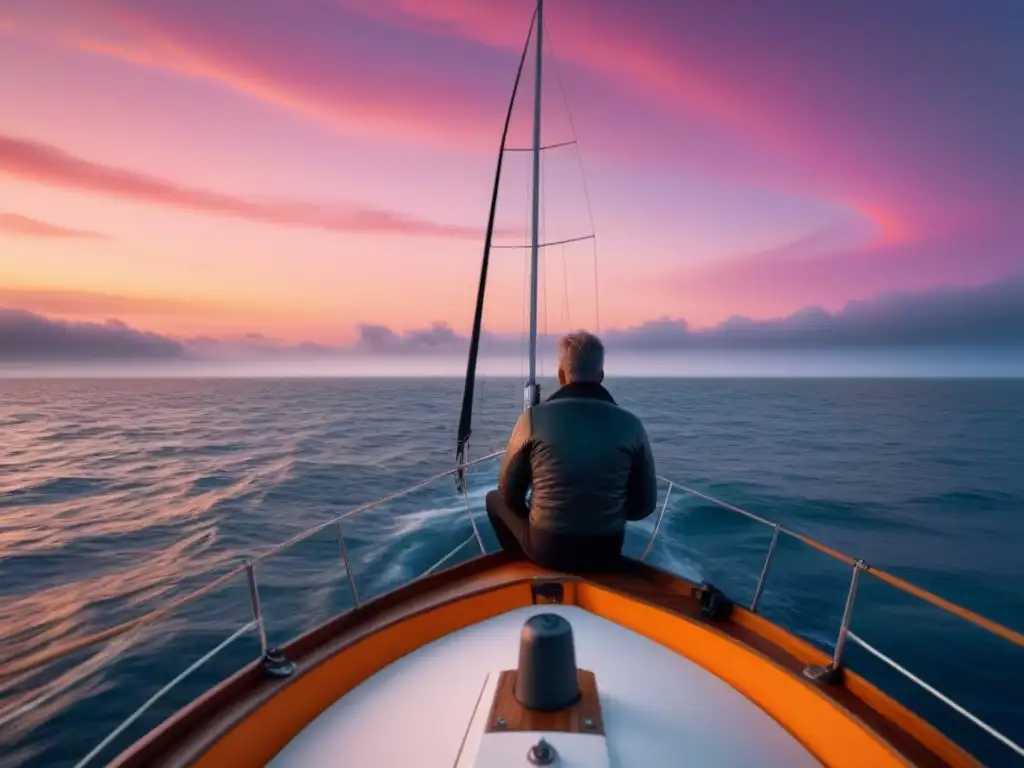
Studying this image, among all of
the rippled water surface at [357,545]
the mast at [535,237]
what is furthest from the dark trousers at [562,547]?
the rippled water surface at [357,545]

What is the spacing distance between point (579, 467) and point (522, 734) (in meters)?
1.32

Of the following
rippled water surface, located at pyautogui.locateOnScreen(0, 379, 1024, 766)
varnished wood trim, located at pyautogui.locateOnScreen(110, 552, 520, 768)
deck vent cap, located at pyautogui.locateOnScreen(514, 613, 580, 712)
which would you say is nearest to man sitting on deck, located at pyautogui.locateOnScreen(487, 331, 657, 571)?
varnished wood trim, located at pyautogui.locateOnScreen(110, 552, 520, 768)

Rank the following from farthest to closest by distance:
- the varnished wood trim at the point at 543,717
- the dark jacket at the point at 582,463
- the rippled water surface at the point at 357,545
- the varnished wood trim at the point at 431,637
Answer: the rippled water surface at the point at 357,545 < the dark jacket at the point at 582,463 < the varnished wood trim at the point at 431,637 < the varnished wood trim at the point at 543,717

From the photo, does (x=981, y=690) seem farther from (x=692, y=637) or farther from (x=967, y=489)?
(x=967, y=489)

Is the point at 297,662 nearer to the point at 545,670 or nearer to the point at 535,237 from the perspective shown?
the point at 545,670

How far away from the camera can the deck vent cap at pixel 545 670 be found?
1.96 meters

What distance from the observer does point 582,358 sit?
3027mm

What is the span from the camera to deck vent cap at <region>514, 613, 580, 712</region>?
196cm

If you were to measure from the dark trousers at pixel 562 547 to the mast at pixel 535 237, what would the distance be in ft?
9.19

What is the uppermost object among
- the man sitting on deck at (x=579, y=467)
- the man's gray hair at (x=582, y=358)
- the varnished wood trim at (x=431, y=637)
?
the man's gray hair at (x=582, y=358)

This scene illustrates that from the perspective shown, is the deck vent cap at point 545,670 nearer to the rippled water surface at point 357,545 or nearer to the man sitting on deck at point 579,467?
the man sitting on deck at point 579,467

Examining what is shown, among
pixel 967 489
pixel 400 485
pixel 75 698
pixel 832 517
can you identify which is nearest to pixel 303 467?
pixel 400 485

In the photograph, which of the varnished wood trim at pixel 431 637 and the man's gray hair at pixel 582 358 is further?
the man's gray hair at pixel 582 358

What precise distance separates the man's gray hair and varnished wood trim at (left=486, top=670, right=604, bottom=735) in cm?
155
